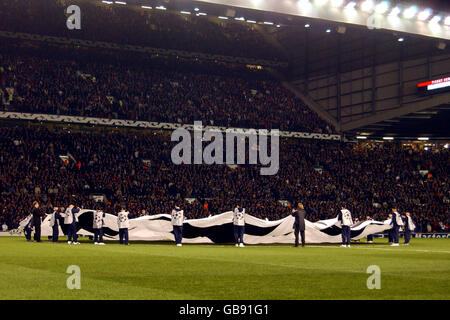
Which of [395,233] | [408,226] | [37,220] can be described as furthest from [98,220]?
Answer: [408,226]

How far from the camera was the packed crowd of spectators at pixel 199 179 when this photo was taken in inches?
1503

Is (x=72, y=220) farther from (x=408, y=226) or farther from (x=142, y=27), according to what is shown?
(x=142, y=27)

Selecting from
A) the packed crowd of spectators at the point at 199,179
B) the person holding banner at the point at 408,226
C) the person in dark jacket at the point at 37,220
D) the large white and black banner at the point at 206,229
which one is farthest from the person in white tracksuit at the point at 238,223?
the packed crowd of spectators at the point at 199,179

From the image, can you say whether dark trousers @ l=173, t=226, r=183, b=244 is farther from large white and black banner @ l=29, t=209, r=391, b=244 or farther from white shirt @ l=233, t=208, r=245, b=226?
white shirt @ l=233, t=208, r=245, b=226

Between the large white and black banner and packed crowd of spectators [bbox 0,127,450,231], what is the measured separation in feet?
31.0

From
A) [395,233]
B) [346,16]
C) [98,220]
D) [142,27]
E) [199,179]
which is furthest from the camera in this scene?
[142,27]

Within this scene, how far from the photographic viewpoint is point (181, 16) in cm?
5516

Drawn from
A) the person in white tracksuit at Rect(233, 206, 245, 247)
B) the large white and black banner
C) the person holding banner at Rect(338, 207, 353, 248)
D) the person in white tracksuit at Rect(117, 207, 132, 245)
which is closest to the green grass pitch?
the person in white tracksuit at Rect(117, 207, 132, 245)

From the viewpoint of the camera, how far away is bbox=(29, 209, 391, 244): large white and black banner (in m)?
26.6

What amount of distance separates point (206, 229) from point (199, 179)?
16602 mm

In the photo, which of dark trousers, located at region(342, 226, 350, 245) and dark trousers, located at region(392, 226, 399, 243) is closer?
dark trousers, located at region(342, 226, 350, 245)

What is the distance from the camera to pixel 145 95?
48156 mm

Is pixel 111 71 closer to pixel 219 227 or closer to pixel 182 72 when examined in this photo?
pixel 182 72

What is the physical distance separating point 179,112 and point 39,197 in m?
14.6
